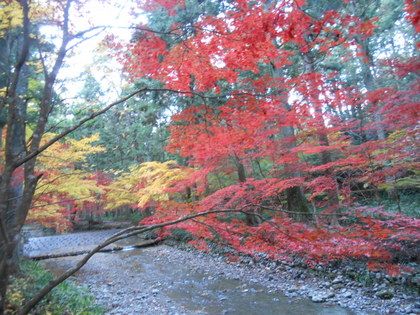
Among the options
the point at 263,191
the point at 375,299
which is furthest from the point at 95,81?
the point at 375,299

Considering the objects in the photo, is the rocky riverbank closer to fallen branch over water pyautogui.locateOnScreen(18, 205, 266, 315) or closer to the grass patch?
the grass patch

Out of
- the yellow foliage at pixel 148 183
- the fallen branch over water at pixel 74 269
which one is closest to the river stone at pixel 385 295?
the fallen branch over water at pixel 74 269

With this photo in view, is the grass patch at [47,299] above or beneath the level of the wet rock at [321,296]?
above

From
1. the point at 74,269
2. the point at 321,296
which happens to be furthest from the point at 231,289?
the point at 74,269

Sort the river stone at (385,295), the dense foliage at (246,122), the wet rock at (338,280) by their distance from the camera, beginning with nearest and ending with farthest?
the dense foliage at (246,122) → the river stone at (385,295) → the wet rock at (338,280)

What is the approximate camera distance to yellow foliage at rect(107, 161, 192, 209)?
49.2ft

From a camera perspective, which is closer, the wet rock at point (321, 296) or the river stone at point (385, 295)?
the river stone at point (385, 295)

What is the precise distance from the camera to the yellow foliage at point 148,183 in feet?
49.2

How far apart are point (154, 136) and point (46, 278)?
57.0ft

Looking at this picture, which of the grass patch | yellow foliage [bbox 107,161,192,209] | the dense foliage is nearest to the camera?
the dense foliage

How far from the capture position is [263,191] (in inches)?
402

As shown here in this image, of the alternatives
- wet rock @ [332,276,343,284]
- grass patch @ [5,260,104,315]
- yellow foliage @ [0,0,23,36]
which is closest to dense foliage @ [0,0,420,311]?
yellow foliage @ [0,0,23,36]

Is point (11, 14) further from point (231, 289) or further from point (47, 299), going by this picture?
point (231, 289)

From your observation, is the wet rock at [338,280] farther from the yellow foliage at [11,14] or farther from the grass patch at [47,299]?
the yellow foliage at [11,14]
